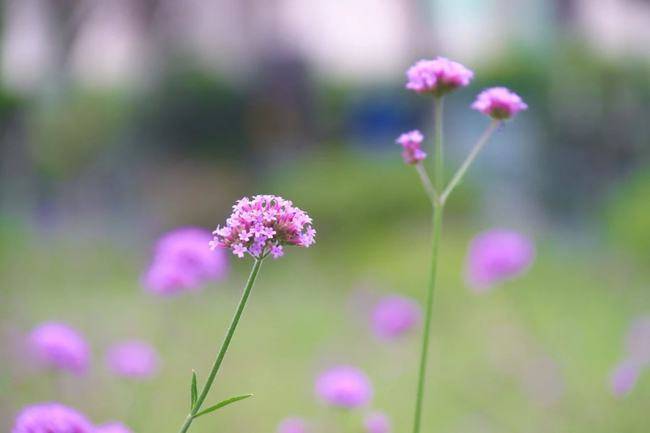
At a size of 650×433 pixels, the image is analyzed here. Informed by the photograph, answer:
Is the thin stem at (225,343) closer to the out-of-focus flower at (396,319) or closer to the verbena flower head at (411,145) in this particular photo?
the verbena flower head at (411,145)

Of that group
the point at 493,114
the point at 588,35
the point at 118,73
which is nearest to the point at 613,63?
the point at 588,35

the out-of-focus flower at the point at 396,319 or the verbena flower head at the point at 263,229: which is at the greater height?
the out-of-focus flower at the point at 396,319

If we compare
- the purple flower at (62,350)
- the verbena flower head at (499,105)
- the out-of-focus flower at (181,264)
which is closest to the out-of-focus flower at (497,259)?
the out-of-focus flower at (181,264)

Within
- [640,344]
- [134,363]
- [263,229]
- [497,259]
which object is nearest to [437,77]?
[263,229]

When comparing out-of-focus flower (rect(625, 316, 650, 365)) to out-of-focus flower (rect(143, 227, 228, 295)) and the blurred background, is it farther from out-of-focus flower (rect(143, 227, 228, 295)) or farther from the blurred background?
out-of-focus flower (rect(143, 227, 228, 295))

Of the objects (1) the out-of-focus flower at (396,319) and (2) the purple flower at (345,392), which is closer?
(2) the purple flower at (345,392)

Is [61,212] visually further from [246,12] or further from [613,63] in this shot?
[613,63]
